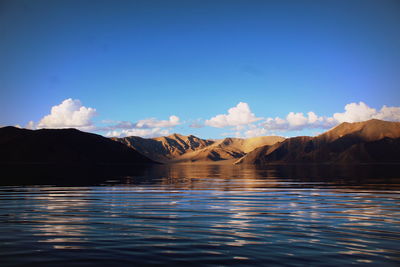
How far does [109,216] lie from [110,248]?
8.32m

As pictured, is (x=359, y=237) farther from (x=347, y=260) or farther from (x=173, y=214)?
(x=173, y=214)

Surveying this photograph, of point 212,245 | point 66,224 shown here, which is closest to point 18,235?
point 66,224

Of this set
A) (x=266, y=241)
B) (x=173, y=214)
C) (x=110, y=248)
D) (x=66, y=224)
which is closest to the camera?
(x=110, y=248)

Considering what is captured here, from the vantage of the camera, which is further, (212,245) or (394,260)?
(212,245)

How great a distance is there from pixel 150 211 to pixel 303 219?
9739 millimetres

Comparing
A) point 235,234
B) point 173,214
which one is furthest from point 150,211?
point 235,234

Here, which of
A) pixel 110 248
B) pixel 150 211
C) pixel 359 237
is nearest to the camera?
pixel 110 248

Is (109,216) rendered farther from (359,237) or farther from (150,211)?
(359,237)

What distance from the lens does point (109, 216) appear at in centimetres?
2112

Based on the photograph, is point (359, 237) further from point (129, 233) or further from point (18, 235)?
point (18, 235)

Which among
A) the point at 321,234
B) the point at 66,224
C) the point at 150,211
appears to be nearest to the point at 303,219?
the point at 321,234

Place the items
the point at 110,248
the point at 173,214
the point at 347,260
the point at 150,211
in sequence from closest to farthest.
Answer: the point at 347,260
the point at 110,248
the point at 173,214
the point at 150,211

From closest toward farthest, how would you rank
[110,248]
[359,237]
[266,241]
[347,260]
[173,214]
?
[347,260] → [110,248] → [266,241] → [359,237] → [173,214]

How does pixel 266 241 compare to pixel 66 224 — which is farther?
pixel 66 224
